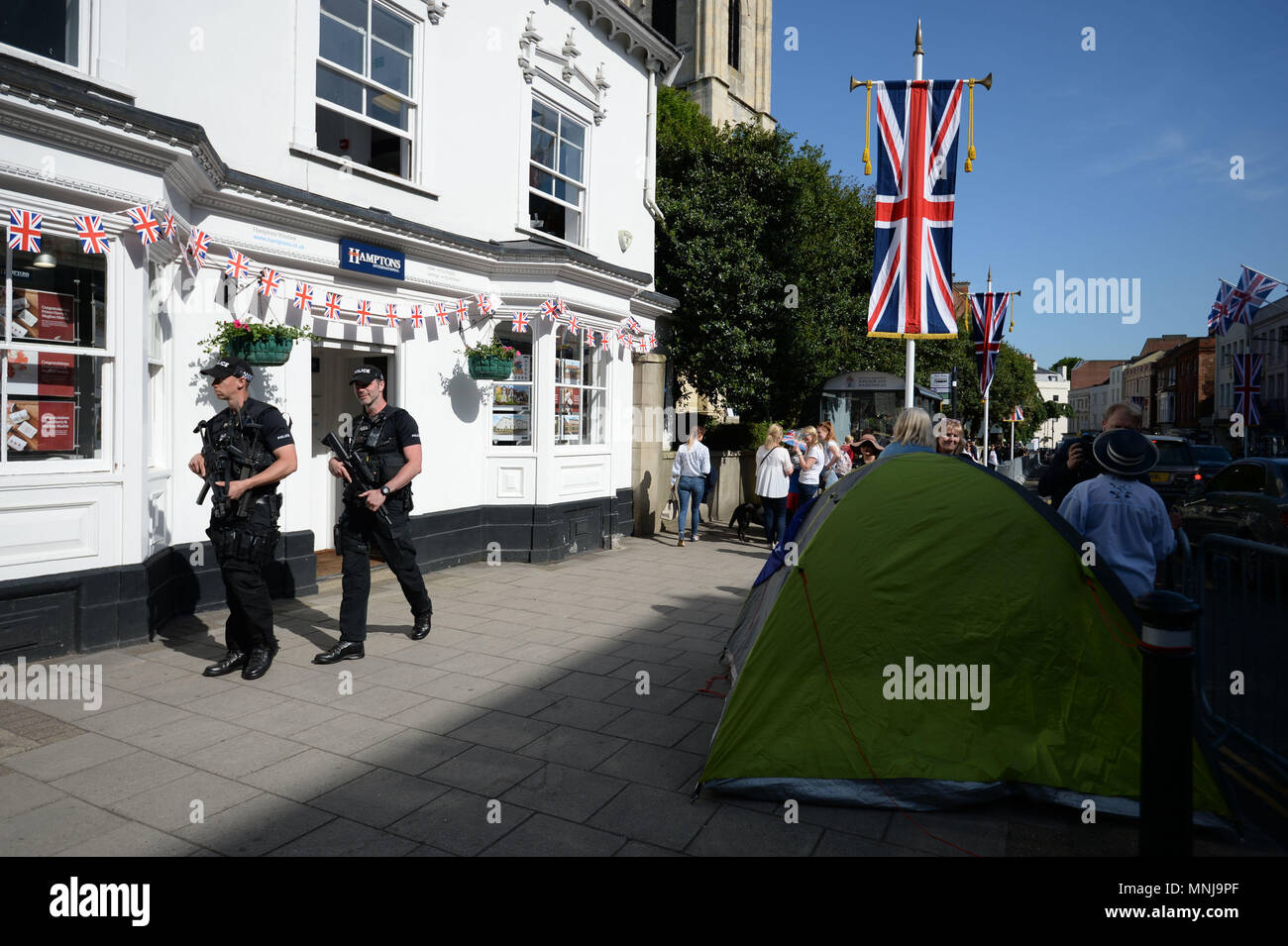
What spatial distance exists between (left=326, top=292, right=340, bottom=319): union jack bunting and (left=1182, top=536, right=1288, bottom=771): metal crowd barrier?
775 centimetres

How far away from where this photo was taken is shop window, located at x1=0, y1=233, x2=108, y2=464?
18.4 ft

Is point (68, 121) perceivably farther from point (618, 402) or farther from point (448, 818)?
point (618, 402)

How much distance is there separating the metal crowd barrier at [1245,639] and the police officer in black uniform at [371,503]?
5.26 meters

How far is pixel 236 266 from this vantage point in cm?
722

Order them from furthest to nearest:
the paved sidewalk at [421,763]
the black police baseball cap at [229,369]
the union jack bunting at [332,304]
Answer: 1. the union jack bunting at [332,304]
2. the black police baseball cap at [229,369]
3. the paved sidewalk at [421,763]

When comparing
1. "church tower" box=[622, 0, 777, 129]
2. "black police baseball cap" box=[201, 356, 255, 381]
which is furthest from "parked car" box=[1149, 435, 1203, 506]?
"church tower" box=[622, 0, 777, 129]

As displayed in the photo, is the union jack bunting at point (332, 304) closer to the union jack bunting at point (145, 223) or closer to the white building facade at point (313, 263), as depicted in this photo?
the white building facade at point (313, 263)

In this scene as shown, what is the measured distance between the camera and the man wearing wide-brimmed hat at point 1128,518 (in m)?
4.28

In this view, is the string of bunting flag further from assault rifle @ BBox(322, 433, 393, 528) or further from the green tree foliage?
the green tree foliage

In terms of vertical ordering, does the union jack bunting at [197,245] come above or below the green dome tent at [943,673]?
above

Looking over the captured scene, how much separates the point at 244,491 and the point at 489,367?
487cm

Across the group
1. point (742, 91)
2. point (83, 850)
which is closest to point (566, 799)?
point (83, 850)

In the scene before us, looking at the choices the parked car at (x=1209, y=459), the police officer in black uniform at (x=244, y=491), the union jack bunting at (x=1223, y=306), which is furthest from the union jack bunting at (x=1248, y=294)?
the police officer in black uniform at (x=244, y=491)

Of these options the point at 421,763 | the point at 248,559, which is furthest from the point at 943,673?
the point at 248,559
